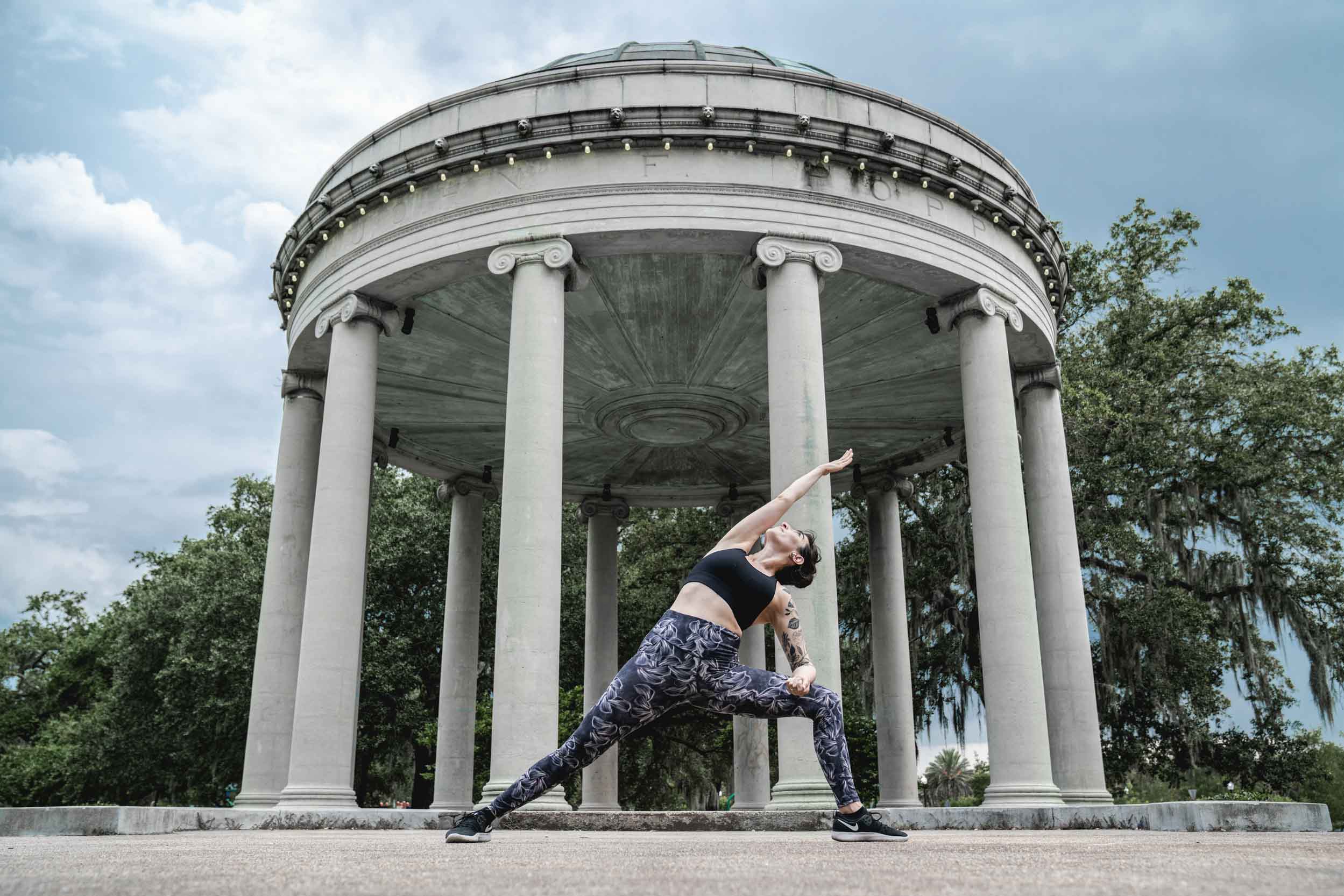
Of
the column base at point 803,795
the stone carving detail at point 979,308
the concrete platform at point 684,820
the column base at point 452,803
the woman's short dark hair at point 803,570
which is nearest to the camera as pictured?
the woman's short dark hair at point 803,570

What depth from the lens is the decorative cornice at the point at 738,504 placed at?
127 feet

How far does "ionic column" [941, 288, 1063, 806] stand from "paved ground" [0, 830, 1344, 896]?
1064cm

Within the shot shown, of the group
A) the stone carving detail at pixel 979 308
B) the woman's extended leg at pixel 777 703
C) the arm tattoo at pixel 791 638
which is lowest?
the woman's extended leg at pixel 777 703

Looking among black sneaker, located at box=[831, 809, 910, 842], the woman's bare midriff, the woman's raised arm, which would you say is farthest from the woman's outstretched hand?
black sneaker, located at box=[831, 809, 910, 842]

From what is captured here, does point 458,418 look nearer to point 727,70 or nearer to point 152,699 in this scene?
point 727,70

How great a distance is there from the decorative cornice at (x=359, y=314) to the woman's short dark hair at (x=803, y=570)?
58.1ft

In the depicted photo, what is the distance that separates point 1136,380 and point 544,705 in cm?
2810

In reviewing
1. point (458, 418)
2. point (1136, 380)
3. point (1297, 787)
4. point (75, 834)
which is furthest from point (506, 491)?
point (1297, 787)

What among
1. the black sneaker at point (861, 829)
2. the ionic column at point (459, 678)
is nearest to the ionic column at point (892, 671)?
the ionic column at point (459, 678)

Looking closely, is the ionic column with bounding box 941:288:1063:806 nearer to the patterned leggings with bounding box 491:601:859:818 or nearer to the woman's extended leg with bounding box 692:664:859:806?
the woman's extended leg with bounding box 692:664:859:806

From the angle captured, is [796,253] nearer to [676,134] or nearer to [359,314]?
[676,134]

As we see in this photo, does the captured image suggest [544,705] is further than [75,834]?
Yes

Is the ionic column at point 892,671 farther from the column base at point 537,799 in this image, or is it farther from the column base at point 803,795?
the column base at point 537,799

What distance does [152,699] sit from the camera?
45375 mm
